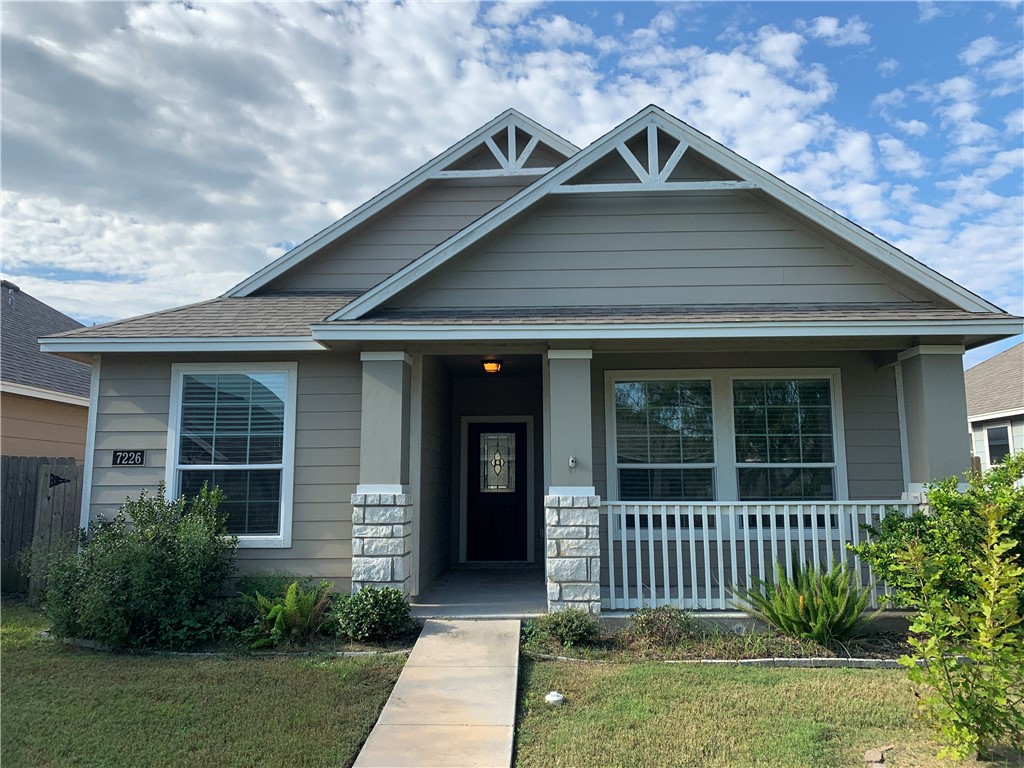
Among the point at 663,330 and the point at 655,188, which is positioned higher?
the point at 655,188

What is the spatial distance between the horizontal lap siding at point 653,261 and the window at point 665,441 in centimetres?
113

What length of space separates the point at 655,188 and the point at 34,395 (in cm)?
1036

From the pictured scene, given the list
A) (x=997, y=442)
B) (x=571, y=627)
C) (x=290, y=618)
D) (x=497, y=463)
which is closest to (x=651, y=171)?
(x=571, y=627)

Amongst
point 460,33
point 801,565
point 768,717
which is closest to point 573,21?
point 460,33

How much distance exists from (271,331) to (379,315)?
1.24 metres

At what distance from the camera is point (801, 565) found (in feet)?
19.9

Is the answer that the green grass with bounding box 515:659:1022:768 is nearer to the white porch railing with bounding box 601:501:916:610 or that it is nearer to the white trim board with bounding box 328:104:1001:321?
the white porch railing with bounding box 601:501:916:610

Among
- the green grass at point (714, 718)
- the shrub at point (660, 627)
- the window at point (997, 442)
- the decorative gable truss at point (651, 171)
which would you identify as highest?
the decorative gable truss at point (651, 171)

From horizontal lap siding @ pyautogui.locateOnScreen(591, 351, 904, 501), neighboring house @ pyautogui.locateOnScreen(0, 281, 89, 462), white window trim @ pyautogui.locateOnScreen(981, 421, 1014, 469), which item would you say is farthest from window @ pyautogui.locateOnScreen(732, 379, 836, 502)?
neighboring house @ pyautogui.locateOnScreen(0, 281, 89, 462)

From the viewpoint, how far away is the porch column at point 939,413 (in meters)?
6.52

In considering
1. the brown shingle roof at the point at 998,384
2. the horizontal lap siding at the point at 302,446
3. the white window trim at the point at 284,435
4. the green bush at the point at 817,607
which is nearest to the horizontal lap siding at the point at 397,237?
the white window trim at the point at 284,435

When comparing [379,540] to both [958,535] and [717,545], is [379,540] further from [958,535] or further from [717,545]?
[958,535]

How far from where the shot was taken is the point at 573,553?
6.30 metres

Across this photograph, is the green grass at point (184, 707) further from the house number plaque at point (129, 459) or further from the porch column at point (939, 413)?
the porch column at point (939, 413)
